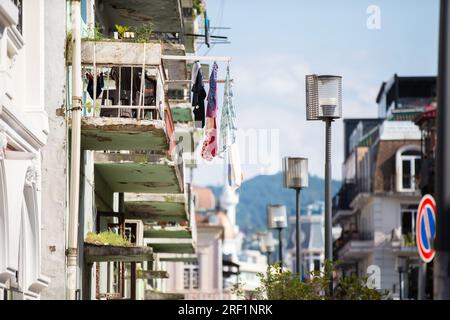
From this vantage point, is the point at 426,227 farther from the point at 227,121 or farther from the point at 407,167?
the point at 407,167

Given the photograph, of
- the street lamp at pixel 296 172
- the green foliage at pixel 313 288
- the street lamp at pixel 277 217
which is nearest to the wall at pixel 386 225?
the street lamp at pixel 277 217

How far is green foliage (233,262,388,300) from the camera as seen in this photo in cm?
2158

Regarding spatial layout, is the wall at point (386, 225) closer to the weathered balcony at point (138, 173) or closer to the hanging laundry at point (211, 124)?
the weathered balcony at point (138, 173)

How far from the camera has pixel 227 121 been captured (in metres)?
27.1

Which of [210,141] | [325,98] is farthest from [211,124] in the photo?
[325,98]

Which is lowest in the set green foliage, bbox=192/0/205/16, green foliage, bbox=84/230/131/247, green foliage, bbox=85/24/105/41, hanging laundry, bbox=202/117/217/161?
green foliage, bbox=84/230/131/247

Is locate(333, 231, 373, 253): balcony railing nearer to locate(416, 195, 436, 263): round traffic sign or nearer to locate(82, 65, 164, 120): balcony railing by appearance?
locate(82, 65, 164, 120): balcony railing

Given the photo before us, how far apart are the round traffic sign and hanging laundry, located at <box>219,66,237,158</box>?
29.6 feet

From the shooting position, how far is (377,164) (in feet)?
267

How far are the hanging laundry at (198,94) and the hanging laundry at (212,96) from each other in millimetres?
191

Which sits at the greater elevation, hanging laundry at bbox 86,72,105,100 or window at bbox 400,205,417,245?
hanging laundry at bbox 86,72,105,100

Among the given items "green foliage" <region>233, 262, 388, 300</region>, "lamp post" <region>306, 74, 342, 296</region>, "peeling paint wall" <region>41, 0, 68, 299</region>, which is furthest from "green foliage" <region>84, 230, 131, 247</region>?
"lamp post" <region>306, 74, 342, 296</region>

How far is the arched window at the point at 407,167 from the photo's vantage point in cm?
8006
